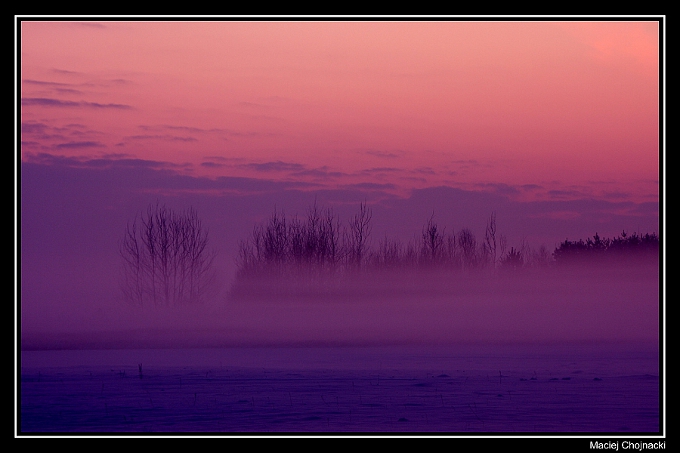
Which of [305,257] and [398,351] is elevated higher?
[305,257]

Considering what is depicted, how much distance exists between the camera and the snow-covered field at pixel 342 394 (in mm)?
8641

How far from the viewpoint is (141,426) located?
8.46 metres

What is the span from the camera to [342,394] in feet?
34.2

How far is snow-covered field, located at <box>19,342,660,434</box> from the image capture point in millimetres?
8641

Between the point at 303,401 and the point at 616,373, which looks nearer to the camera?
the point at 303,401

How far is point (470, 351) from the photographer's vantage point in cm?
1681

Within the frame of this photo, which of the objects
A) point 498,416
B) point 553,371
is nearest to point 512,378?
point 553,371

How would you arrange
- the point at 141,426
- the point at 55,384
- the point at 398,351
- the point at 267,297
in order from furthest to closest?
the point at 267,297 → the point at 398,351 → the point at 55,384 → the point at 141,426
